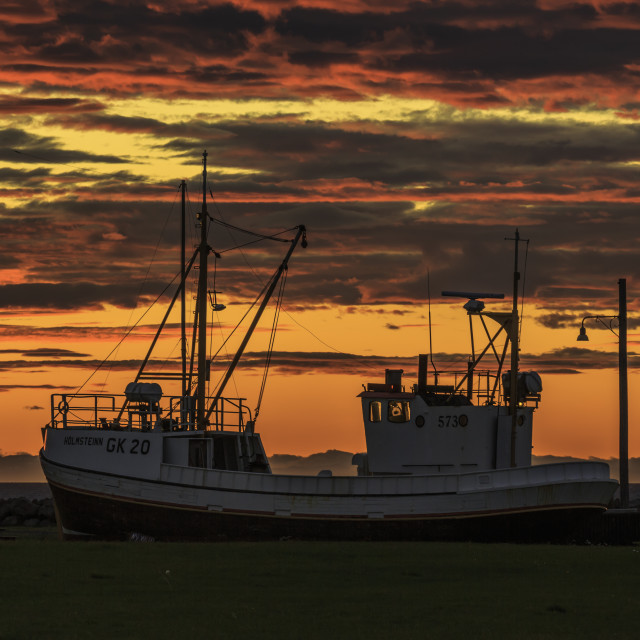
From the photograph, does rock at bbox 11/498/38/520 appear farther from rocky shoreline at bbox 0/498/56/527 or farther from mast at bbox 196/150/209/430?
mast at bbox 196/150/209/430

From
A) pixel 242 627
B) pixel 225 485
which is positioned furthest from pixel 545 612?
pixel 225 485

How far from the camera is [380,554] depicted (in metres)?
32.4

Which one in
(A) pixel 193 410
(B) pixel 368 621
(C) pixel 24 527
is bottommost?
(C) pixel 24 527

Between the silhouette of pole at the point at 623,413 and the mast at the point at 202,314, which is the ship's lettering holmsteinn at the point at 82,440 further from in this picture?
the silhouette of pole at the point at 623,413

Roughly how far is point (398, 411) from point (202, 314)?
8.52 m

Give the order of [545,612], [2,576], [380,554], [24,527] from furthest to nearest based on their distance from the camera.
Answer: [24,527] < [380,554] < [2,576] < [545,612]

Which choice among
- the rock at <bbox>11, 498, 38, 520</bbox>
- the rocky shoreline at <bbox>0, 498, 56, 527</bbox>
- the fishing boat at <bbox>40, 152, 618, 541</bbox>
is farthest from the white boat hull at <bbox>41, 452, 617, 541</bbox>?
the rock at <bbox>11, 498, 38, 520</bbox>

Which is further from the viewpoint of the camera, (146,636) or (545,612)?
(545,612)

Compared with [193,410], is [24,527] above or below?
below

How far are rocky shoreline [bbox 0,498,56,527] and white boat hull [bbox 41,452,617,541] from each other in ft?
87.8

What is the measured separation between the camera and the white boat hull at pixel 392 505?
39719 millimetres

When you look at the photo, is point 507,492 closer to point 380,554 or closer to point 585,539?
point 585,539

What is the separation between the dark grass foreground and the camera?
1945cm

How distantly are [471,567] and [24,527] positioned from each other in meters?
40.2
